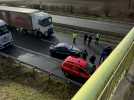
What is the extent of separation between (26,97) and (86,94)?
14030 mm

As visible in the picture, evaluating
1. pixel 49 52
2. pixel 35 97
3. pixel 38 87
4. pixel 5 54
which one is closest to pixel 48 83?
pixel 38 87

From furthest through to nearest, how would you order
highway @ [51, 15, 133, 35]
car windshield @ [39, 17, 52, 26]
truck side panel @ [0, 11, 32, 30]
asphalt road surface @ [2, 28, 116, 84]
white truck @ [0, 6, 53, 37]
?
highway @ [51, 15, 133, 35], car windshield @ [39, 17, 52, 26], truck side panel @ [0, 11, 32, 30], white truck @ [0, 6, 53, 37], asphalt road surface @ [2, 28, 116, 84]

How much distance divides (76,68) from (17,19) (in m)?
14.9

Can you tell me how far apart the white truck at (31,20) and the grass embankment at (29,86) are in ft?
29.6

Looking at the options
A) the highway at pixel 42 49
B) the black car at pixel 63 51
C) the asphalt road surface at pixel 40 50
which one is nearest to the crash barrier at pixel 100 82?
the highway at pixel 42 49

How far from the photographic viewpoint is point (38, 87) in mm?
17656

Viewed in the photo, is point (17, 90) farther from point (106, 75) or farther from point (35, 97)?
point (106, 75)

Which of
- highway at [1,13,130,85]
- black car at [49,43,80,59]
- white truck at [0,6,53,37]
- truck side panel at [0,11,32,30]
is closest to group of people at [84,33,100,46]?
highway at [1,13,130,85]

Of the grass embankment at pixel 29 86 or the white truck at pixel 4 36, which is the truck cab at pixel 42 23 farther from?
the grass embankment at pixel 29 86

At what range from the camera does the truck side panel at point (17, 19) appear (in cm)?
2888

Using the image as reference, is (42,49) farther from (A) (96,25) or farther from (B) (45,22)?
(A) (96,25)

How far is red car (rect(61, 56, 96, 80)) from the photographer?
18.2m

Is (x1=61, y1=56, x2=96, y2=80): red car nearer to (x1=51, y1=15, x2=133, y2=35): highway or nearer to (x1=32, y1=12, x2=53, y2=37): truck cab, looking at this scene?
(x1=32, y1=12, x2=53, y2=37): truck cab

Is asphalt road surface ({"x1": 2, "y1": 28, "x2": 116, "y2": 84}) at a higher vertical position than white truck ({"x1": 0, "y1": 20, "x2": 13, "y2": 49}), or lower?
lower
